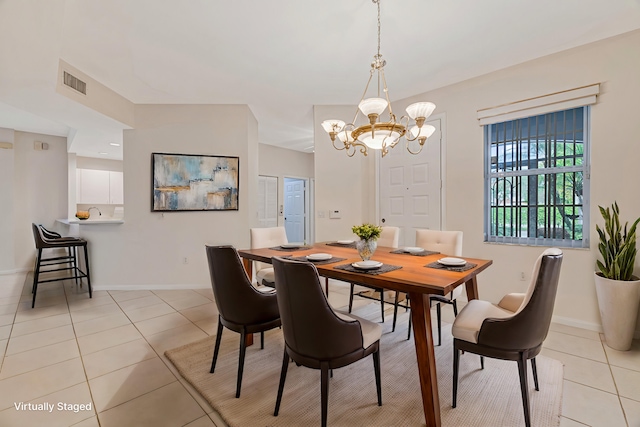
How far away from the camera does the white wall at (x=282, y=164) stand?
684 cm

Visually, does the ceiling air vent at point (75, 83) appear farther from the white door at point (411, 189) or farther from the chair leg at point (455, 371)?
the chair leg at point (455, 371)

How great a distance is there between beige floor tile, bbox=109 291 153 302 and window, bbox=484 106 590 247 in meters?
4.43

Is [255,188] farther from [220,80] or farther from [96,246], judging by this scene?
[96,246]

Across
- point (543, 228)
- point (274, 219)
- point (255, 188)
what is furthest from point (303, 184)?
point (543, 228)

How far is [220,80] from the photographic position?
137 inches

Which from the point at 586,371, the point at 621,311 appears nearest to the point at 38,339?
the point at 586,371

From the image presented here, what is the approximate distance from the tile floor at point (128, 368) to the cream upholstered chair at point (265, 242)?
66cm

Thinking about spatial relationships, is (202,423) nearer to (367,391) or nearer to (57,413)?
(57,413)

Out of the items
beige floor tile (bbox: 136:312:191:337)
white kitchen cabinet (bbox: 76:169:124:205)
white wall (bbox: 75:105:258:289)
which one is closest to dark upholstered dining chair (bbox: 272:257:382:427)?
beige floor tile (bbox: 136:312:191:337)

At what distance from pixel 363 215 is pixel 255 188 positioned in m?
1.74

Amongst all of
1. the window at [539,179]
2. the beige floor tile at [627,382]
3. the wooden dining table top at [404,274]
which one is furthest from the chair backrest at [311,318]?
the window at [539,179]

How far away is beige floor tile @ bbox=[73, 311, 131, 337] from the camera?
9.07ft

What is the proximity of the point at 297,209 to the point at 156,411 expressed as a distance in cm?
644

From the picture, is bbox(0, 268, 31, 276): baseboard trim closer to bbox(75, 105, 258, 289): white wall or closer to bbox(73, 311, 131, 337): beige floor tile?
bbox(75, 105, 258, 289): white wall
